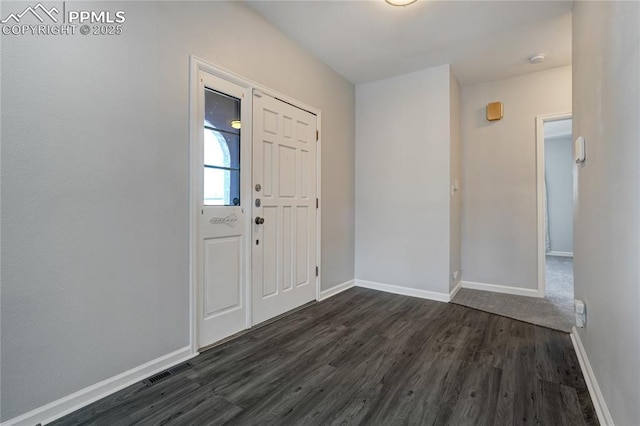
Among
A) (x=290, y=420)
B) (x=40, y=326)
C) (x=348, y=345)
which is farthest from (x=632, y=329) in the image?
(x=40, y=326)

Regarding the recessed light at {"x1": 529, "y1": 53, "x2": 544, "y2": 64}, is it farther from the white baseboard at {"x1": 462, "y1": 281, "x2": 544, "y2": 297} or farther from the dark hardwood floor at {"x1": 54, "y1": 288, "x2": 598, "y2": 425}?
the dark hardwood floor at {"x1": 54, "y1": 288, "x2": 598, "y2": 425}

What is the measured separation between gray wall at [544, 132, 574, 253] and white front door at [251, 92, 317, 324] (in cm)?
642

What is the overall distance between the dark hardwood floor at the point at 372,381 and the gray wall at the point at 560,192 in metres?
5.48

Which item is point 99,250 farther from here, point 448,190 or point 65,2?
point 448,190

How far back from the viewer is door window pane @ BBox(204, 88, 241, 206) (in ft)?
7.60

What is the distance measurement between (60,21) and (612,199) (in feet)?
9.42

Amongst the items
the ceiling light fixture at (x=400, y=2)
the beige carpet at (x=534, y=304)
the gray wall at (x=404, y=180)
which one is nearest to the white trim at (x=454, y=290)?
the beige carpet at (x=534, y=304)

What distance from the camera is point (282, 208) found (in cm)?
301

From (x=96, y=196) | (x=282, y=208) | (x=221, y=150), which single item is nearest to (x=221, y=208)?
(x=221, y=150)

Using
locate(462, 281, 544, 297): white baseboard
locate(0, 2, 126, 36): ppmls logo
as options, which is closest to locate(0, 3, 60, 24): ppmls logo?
locate(0, 2, 126, 36): ppmls logo

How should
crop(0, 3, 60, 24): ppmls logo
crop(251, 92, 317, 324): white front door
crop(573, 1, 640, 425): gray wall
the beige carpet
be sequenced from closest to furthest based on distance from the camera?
crop(573, 1, 640, 425): gray wall < crop(0, 3, 60, 24): ppmls logo < crop(251, 92, 317, 324): white front door < the beige carpet

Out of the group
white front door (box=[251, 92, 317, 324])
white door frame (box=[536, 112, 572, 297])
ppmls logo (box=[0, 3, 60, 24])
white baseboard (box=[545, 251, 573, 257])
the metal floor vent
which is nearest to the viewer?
ppmls logo (box=[0, 3, 60, 24])

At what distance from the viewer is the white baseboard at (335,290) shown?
3.54 m

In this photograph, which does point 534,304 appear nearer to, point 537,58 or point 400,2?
point 537,58
